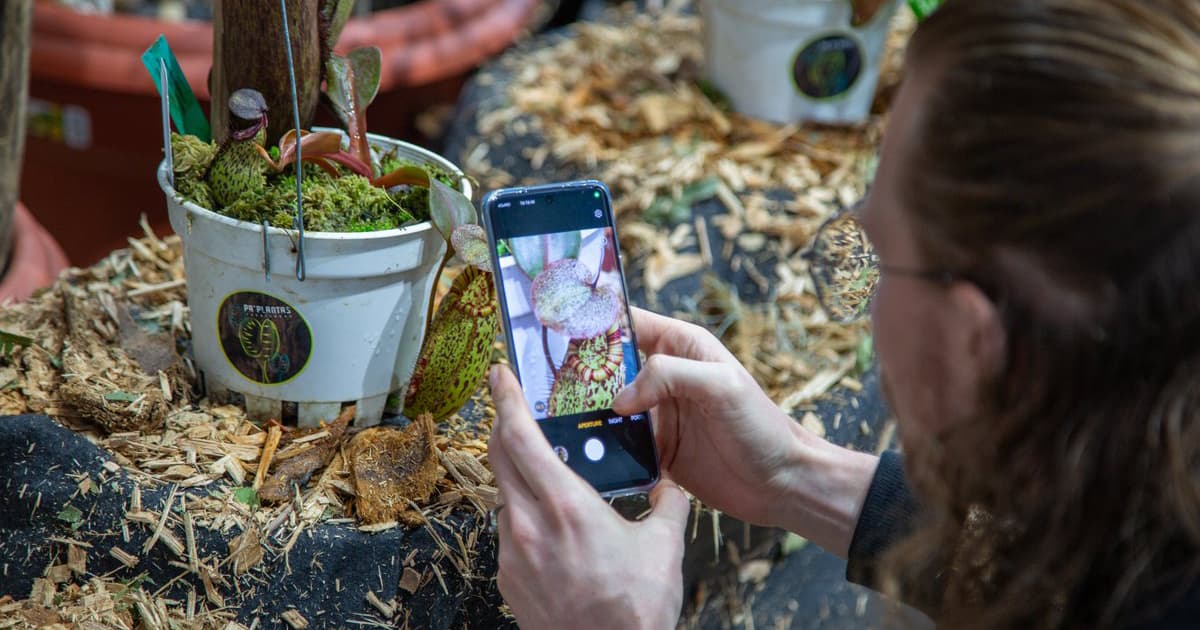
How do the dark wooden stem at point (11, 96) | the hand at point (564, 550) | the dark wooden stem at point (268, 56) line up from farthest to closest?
the dark wooden stem at point (11, 96) → the dark wooden stem at point (268, 56) → the hand at point (564, 550)

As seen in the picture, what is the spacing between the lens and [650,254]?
186cm

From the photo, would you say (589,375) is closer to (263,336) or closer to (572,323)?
(572,323)

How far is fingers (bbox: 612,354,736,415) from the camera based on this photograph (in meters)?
0.88

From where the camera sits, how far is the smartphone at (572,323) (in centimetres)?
Result: 88

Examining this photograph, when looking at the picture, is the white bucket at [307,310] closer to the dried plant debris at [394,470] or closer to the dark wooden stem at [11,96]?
the dried plant debris at [394,470]

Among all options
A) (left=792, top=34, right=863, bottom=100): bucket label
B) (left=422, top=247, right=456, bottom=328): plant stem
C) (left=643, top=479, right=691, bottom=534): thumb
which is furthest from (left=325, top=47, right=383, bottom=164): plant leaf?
(left=792, top=34, right=863, bottom=100): bucket label

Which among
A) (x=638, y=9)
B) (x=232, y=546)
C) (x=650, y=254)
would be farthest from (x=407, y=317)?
(x=638, y=9)

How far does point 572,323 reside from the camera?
35.6 inches

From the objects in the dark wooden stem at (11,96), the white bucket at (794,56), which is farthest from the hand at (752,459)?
the white bucket at (794,56)

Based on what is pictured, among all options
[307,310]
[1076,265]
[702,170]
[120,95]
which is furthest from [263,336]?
[120,95]

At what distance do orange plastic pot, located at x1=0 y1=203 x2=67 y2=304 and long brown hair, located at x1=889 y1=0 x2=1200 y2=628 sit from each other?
4.26ft

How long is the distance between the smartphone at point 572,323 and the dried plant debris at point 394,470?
0.57 feet

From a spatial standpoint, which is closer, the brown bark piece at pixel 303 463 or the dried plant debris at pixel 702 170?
A: the brown bark piece at pixel 303 463

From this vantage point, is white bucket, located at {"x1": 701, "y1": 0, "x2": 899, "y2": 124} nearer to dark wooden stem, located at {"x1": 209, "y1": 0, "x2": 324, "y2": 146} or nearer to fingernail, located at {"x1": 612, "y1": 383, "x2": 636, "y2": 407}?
dark wooden stem, located at {"x1": 209, "y1": 0, "x2": 324, "y2": 146}
